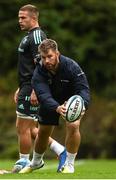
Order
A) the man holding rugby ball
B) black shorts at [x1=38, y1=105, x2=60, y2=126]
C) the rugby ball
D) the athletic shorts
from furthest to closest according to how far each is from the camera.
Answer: the athletic shorts, black shorts at [x1=38, y1=105, x2=60, y2=126], the man holding rugby ball, the rugby ball

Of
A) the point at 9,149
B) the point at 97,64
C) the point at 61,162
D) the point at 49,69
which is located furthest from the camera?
the point at 97,64

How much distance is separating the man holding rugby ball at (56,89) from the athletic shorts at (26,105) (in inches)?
33.5

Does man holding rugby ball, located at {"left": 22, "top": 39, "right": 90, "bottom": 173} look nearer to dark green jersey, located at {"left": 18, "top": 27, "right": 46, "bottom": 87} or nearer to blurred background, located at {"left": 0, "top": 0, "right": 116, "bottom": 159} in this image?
dark green jersey, located at {"left": 18, "top": 27, "right": 46, "bottom": 87}

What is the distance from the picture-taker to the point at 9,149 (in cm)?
2945

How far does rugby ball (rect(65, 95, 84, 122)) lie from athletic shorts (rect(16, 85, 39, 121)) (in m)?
1.66

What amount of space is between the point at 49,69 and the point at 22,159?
174 centimetres

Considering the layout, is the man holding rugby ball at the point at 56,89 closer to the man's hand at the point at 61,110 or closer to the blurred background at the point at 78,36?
the man's hand at the point at 61,110

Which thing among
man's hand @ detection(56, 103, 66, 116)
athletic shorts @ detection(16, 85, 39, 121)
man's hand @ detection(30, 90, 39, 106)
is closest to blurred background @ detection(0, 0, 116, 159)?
athletic shorts @ detection(16, 85, 39, 121)

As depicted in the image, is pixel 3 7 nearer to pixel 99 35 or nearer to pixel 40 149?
pixel 99 35

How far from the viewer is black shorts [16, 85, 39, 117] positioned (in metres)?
12.7

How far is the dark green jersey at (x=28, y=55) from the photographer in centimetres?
1257

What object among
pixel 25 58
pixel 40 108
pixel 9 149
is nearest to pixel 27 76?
pixel 25 58

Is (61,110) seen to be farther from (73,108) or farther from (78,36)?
(78,36)

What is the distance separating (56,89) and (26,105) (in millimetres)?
1196
